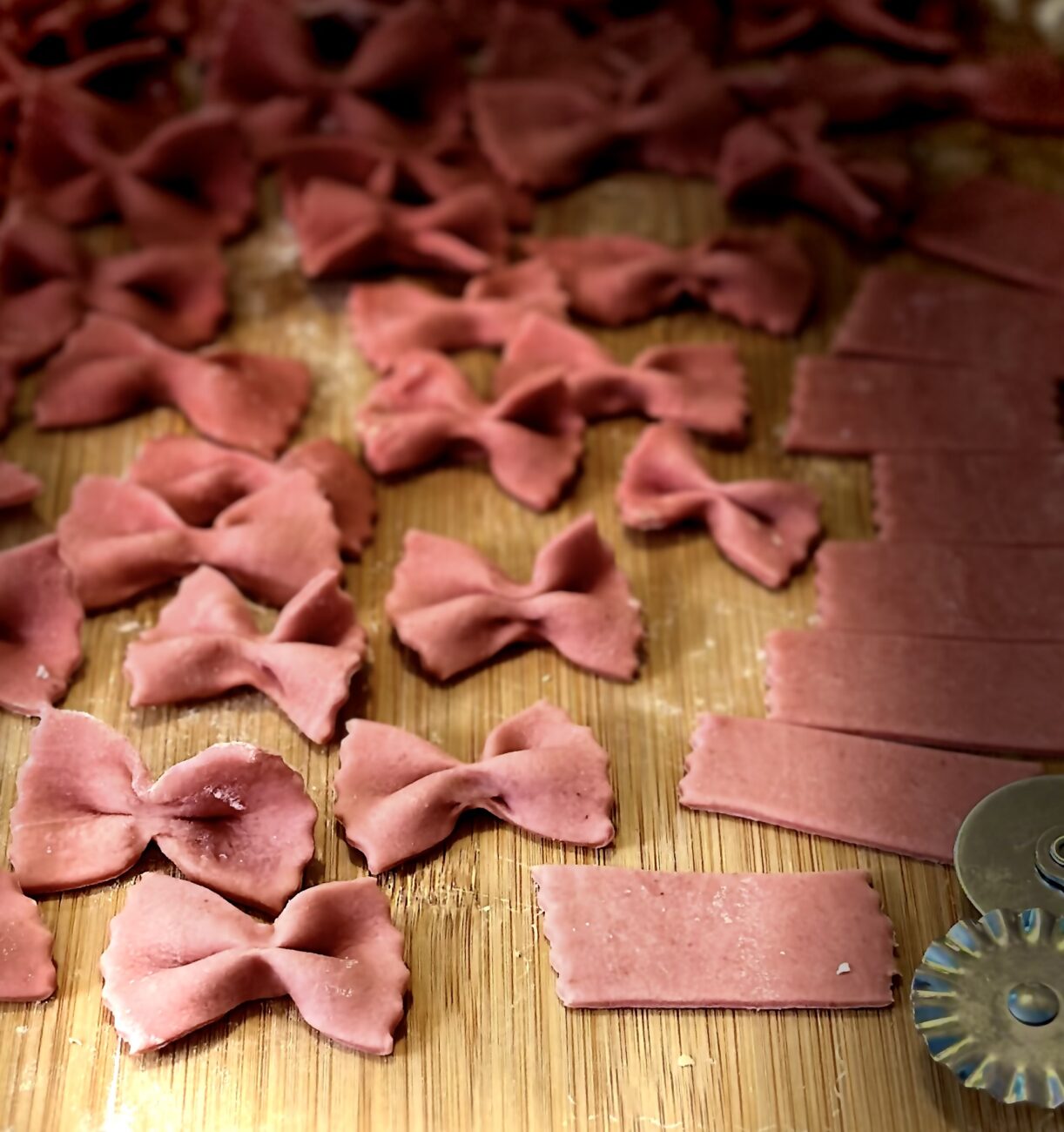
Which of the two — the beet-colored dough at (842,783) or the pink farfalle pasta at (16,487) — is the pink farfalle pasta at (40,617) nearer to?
the pink farfalle pasta at (16,487)

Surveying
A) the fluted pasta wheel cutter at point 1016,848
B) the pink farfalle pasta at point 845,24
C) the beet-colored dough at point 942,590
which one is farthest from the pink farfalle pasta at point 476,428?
the pink farfalle pasta at point 845,24

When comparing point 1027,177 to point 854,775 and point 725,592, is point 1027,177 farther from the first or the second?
point 854,775

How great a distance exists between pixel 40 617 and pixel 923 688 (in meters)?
0.87

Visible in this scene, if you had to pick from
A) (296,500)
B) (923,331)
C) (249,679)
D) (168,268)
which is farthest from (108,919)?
(923,331)

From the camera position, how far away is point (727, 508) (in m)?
1.45

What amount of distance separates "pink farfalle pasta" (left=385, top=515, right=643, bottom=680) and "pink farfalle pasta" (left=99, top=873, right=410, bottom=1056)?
26 cm

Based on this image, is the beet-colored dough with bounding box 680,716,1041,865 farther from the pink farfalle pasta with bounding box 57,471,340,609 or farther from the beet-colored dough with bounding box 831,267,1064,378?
the beet-colored dough with bounding box 831,267,1064,378

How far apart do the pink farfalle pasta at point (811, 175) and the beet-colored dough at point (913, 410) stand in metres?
0.26

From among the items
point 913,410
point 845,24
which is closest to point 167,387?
point 913,410

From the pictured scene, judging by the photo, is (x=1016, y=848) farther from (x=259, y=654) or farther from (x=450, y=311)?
(x=450, y=311)

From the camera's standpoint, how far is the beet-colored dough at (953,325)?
160 centimetres

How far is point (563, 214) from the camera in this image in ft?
5.87

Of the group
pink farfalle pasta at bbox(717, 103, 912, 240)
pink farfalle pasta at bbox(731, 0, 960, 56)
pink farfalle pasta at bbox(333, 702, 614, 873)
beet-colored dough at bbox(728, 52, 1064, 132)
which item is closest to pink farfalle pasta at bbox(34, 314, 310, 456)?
pink farfalle pasta at bbox(333, 702, 614, 873)

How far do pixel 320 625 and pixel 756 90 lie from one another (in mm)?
1030
